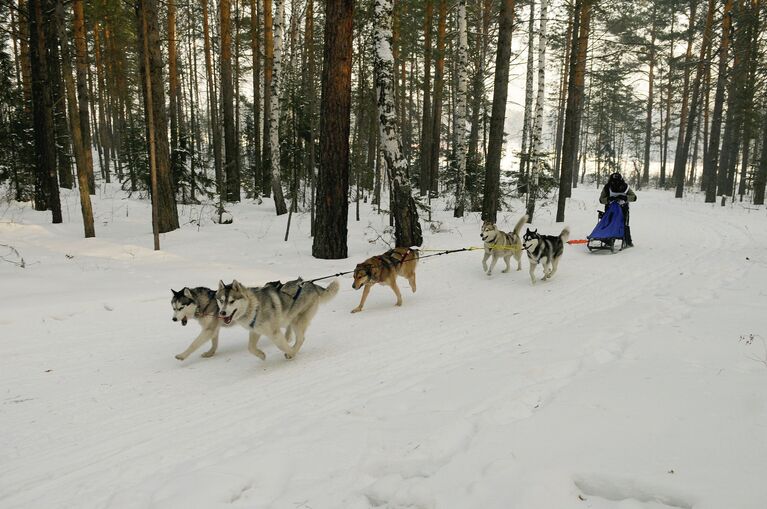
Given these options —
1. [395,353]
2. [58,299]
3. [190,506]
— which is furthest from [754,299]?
[58,299]

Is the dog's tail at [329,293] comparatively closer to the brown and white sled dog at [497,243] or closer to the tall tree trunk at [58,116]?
the brown and white sled dog at [497,243]

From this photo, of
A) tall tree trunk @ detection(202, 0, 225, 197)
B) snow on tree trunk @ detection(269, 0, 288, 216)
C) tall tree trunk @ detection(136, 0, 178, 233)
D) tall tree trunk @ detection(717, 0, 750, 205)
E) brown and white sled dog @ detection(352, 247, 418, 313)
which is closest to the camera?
brown and white sled dog @ detection(352, 247, 418, 313)

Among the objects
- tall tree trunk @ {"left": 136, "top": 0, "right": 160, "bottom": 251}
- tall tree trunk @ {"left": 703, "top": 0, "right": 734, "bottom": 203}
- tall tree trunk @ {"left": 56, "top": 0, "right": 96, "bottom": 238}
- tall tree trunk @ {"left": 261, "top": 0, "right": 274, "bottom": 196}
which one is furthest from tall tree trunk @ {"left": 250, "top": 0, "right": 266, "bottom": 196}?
tall tree trunk @ {"left": 703, "top": 0, "right": 734, "bottom": 203}

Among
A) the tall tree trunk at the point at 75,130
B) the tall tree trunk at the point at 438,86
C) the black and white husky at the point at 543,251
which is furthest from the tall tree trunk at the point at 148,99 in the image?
the tall tree trunk at the point at 438,86

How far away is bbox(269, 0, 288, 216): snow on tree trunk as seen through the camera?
16094mm

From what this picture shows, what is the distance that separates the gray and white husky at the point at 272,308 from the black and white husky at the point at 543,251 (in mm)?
4620

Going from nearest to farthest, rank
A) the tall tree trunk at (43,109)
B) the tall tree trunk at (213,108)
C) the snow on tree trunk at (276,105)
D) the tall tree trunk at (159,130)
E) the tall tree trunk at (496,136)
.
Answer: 1. the tall tree trunk at (159,130)
2. the tall tree trunk at (43,109)
3. the tall tree trunk at (496,136)
4. the snow on tree trunk at (276,105)
5. the tall tree trunk at (213,108)

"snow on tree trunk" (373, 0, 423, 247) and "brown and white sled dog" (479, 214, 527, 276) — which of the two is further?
"snow on tree trunk" (373, 0, 423, 247)

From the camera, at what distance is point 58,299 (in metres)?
7.43

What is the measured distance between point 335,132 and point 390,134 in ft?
5.07

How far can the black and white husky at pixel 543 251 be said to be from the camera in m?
8.95

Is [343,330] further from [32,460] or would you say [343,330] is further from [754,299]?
[754,299]

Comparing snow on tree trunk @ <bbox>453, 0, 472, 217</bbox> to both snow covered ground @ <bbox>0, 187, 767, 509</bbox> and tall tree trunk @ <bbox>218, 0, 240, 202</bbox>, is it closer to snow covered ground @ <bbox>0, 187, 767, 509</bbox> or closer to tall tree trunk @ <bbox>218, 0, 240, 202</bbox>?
snow covered ground @ <bbox>0, 187, 767, 509</bbox>

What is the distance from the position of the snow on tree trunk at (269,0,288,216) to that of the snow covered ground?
8573mm
